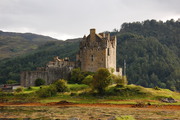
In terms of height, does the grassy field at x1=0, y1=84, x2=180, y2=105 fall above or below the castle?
below

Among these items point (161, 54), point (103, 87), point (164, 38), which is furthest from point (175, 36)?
point (103, 87)

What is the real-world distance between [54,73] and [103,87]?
18.2 meters

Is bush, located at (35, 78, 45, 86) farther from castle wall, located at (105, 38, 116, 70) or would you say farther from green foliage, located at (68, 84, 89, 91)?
castle wall, located at (105, 38, 116, 70)

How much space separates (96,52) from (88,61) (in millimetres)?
3098

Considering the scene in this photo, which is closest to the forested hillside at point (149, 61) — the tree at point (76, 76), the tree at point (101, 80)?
the tree at point (76, 76)

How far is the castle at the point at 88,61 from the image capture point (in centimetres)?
6606

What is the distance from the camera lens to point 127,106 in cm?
4738

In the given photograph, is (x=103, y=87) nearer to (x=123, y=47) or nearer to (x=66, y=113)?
(x=66, y=113)

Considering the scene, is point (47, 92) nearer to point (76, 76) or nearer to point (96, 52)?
point (76, 76)

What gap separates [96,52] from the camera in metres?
66.8

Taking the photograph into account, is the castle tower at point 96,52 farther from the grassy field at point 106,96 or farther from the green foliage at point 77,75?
the grassy field at point 106,96

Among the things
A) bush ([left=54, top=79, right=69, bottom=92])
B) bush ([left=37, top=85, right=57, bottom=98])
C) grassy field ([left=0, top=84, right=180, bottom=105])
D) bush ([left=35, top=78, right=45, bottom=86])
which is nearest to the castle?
bush ([left=35, top=78, right=45, bottom=86])

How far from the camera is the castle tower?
65.8 m

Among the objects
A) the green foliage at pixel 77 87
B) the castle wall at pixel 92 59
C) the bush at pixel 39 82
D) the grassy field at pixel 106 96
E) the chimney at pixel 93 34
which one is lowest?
the grassy field at pixel 106 96
